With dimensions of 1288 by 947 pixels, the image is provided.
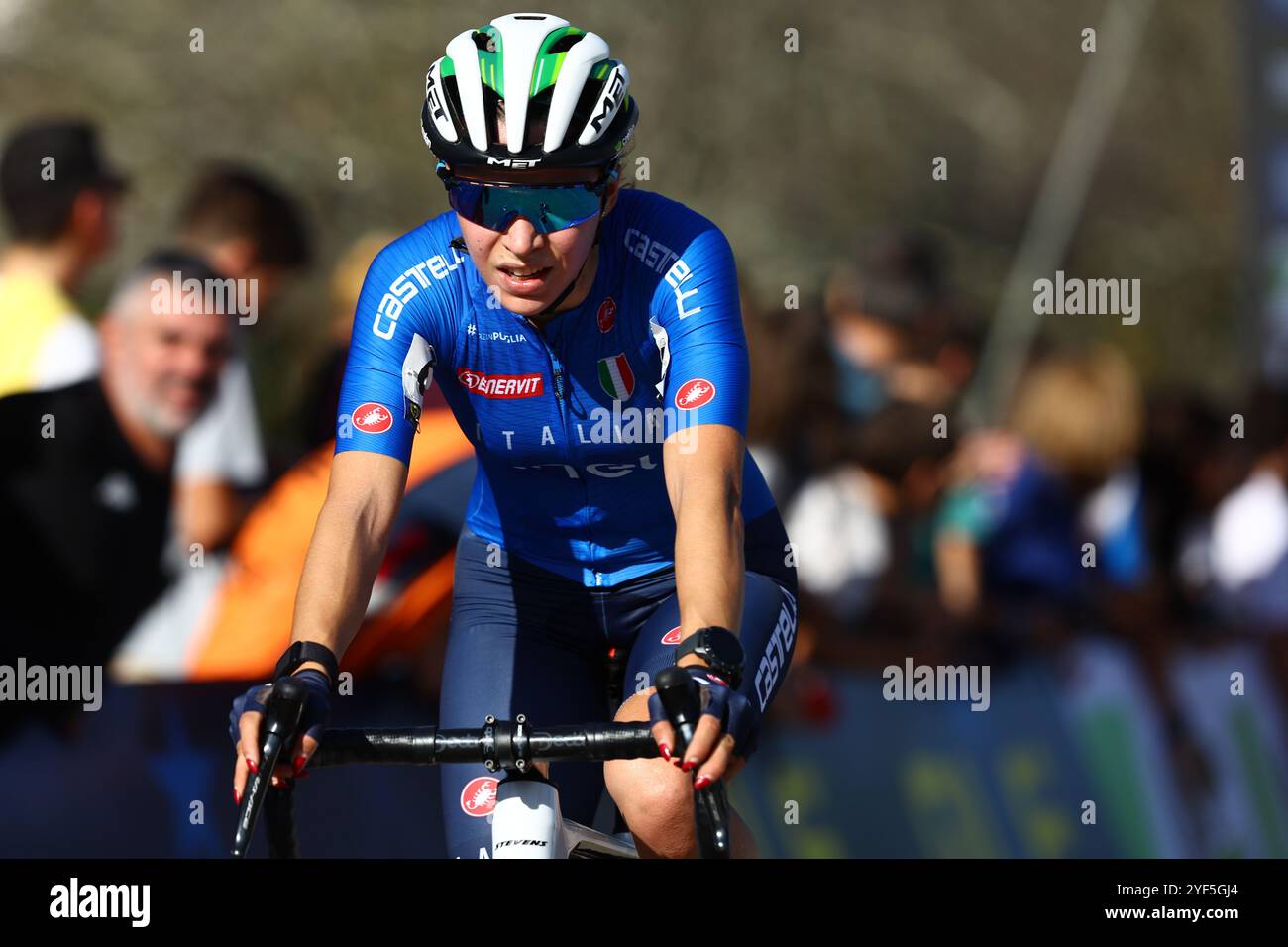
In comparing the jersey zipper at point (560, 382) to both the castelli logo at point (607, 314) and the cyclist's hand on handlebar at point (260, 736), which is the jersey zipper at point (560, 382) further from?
the cyclist's hand on handlebar at point (260, 736)

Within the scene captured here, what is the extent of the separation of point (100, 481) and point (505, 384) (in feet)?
8.76

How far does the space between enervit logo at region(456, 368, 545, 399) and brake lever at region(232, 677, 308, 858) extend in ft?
3.42

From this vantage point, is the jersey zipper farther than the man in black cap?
No

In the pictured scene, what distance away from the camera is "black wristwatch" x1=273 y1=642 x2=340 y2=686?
3936mm

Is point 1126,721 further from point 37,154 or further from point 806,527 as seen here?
point 37,154

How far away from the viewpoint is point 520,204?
13.6 ft

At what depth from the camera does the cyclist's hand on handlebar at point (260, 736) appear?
3668 mm

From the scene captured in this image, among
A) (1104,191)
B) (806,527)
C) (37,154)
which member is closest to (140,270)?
(37,154)

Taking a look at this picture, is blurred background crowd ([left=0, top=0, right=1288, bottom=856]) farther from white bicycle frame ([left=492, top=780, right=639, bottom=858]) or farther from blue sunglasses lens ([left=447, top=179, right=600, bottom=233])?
blue sunglasses lens ([left=447, top=179, right=600, bottom=233])

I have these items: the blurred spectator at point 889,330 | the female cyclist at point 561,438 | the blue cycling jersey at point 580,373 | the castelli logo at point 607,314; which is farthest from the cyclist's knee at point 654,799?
the blurred spectator at point 889,330

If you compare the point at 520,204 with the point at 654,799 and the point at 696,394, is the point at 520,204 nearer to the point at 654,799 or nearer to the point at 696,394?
the point at 696,394

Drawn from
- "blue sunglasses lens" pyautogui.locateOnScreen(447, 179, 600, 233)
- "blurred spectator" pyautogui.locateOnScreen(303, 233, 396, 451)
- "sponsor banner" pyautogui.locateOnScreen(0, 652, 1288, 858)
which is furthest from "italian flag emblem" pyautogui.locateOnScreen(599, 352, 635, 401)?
"blurred spectator" pyautogui.locateOnScreen(303, 233, 396, 451)

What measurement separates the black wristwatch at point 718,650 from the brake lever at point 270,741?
0.76 m

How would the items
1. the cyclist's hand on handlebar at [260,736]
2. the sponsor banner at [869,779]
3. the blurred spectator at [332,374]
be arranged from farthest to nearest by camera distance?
the blurred spectator at [332,374] < the sponsor banner at [869,779] < the cyclist's hand on handlebar at [260,736]
